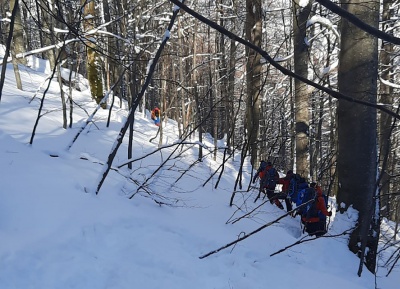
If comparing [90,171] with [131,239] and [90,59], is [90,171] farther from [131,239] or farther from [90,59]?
[90,59]

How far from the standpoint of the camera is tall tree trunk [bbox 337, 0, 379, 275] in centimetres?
494

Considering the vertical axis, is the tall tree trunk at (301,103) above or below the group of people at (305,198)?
above

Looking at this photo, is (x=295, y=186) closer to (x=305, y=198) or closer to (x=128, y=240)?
(x=305, y=198)

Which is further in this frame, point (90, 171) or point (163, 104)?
point (163, 104)

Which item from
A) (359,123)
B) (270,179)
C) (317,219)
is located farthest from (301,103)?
(359,123)

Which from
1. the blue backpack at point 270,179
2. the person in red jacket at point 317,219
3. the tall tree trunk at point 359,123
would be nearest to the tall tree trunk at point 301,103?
the blue backpack at point 270,179

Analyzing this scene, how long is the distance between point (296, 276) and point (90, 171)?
2997 mm

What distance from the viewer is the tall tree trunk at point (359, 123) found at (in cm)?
494

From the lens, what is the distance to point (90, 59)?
13352mm

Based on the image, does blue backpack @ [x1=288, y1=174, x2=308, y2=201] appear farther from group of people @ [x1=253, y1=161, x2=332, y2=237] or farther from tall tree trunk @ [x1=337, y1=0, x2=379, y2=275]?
tall tree trunk @ [x1=337, y1=0, x2=379, y2=275]

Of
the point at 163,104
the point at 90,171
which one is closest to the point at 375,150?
the point at 90,171

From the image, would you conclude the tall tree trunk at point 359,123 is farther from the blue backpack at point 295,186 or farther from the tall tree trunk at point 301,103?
the tall tree trunk at point 301,103

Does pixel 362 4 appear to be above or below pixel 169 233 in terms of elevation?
above

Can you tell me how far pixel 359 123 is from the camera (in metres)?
5.03
